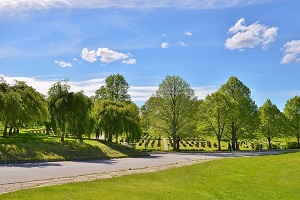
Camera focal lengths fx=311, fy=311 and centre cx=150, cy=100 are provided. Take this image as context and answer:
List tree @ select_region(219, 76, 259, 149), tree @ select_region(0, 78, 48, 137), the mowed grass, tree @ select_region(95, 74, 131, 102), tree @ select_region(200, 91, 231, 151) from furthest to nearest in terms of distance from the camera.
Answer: tree @ select_region(95, 74, 131, 102) → tree @ select_region(219, 76, 259, 149) → tree @ select_region(200, 91, 231, 151) → tree @ select_region(0, 78, 48, 137) → the mowed grass

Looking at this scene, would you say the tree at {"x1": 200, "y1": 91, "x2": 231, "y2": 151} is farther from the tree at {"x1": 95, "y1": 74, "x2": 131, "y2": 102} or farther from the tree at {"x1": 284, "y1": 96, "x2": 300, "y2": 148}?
the tree at {"x1": 95, "y1": 74, "x2": 131, "y2": 102}

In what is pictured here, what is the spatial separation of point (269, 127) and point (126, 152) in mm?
32904

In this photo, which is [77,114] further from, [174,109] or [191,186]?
[174,109]

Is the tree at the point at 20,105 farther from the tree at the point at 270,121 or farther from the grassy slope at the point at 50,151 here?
the tree at the point at 270,121

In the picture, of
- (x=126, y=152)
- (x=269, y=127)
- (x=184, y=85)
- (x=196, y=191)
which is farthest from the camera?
(x=269, y=127)

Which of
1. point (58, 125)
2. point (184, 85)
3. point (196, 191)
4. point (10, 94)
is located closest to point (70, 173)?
point (196, 191)

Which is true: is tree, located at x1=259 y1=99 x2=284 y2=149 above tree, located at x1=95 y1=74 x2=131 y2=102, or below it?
below

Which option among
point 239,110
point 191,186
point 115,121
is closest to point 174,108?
point 239,110

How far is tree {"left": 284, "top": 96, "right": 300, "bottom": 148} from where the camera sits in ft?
182

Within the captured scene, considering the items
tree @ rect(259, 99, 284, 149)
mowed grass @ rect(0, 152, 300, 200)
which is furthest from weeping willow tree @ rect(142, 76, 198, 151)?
mowed grass @ rect(0, 152, 300, 200)

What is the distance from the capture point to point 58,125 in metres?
29.6

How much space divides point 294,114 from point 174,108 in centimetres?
2428

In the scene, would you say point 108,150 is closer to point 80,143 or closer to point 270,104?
point 80,143

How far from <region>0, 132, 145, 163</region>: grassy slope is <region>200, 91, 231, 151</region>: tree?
22.0 meters
